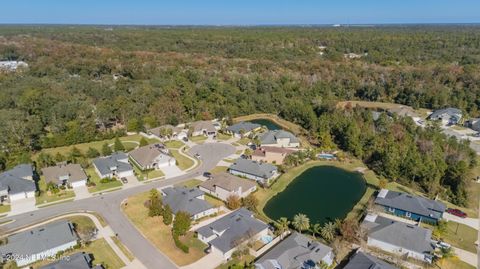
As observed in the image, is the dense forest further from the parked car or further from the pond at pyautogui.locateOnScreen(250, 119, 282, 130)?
the pond at pyautogui.locateOnScreen(250, 119, 282, 130)

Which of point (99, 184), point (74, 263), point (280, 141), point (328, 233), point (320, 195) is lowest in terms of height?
point (320, 195)

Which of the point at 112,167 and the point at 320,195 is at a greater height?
the point at 112,167

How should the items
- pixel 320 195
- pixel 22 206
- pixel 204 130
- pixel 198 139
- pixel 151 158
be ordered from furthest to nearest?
pixel 204 130 → pixel 198 139 → pixel 151 158 → pixel 320 195 → pixel 22 206

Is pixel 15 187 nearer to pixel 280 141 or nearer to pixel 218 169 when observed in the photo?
pixel 218 169

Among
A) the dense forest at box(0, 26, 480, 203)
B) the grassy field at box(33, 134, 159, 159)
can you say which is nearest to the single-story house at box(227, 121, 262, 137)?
the dense forest at box(0, 26, 480, 203)

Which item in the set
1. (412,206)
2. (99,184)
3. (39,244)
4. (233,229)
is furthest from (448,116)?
(39,244)

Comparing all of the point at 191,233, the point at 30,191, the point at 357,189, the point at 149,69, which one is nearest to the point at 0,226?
the point at 30,191

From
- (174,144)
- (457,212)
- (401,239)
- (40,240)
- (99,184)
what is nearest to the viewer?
(40,240)
